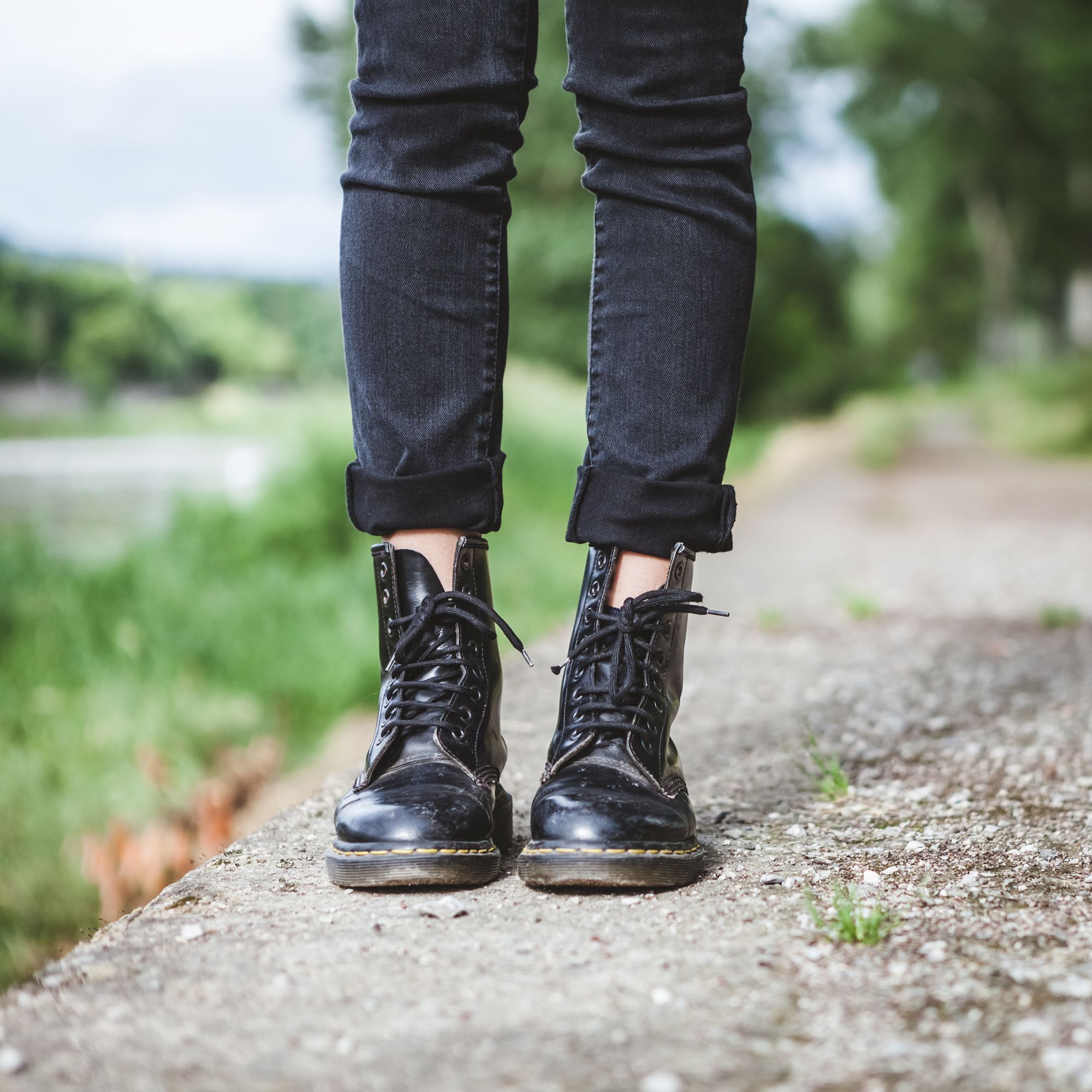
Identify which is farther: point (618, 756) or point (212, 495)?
point (212, 495)

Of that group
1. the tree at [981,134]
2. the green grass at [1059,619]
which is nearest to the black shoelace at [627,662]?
the green grass at [1059,619]

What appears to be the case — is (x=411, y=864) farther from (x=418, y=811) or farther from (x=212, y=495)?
(x=212, y=495)

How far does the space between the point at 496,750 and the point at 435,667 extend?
0.41 ft

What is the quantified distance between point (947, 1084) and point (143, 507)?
567 centimetres

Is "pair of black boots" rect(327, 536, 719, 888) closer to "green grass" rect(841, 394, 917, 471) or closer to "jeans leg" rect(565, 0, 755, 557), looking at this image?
"jeans leg" rect(565, 0, 755, 557)

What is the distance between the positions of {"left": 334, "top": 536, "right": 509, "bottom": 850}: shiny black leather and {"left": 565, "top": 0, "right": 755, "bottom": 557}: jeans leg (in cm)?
16

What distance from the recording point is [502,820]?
1.25 m

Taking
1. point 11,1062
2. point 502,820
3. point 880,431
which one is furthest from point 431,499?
point 880,431

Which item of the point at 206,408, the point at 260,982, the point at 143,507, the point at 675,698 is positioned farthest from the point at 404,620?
the point at 206,408

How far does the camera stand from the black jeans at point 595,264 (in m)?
1.20

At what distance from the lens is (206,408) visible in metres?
6.96

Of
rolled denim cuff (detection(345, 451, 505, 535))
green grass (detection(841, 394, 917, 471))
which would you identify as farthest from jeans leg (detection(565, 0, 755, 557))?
green grass (detection(841, 394, 917, 471))

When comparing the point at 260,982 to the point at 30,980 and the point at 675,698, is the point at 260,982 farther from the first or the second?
the point at 675,698

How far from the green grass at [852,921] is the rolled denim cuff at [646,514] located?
404mm
